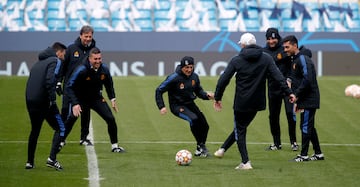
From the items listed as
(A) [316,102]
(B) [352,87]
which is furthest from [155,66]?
(A) [316,102]

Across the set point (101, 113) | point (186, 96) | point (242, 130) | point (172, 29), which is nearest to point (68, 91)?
point (101, 113)

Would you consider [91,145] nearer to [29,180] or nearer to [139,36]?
[29,180]

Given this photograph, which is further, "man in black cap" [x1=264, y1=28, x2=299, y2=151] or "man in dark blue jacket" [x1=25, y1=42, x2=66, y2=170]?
"man in black cap" [x1=264, y1=28, x2=299, y2=151]

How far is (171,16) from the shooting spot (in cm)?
3041

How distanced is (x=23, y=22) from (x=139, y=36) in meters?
4.00

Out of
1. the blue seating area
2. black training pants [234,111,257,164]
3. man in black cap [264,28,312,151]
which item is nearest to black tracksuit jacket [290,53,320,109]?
black training pants [234,111,257,164]

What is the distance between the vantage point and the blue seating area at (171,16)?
3005 centimetres

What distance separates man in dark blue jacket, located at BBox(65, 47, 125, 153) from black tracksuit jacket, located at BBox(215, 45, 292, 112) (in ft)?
7.66

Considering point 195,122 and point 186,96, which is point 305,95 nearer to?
point 195,122

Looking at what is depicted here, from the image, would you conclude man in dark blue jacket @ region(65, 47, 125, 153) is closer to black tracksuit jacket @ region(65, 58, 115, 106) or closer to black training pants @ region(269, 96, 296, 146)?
black tracksuit jacket @ region(65, 58, 115, 106)

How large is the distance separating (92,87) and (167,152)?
1749mm

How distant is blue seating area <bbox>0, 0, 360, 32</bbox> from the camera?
30047 millimetres

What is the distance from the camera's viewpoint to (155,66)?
28438 mm

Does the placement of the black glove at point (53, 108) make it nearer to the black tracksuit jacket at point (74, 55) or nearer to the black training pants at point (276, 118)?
the black tracksuit jacket at point (74, 55)
